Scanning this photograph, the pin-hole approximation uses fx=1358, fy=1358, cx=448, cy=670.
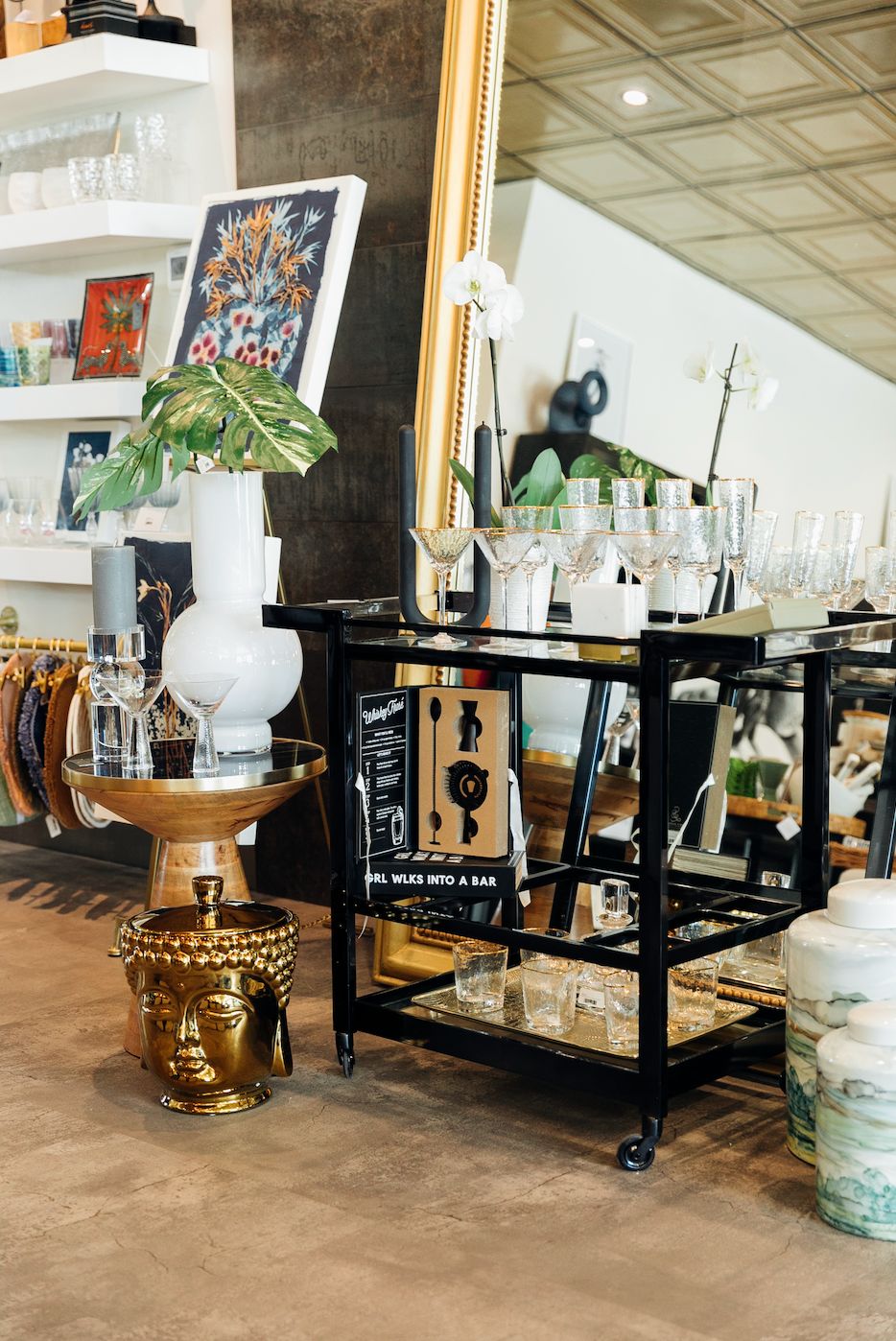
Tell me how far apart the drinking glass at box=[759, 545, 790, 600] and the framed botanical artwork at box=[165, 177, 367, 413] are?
4.65 feet

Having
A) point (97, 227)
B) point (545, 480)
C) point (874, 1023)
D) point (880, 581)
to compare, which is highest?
point (97, 227)

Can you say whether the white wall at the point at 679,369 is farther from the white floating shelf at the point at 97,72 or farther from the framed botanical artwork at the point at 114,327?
the framed botanical artwork at the point at 114,327

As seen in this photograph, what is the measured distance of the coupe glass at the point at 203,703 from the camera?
260cm

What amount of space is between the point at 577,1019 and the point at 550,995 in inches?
5.2

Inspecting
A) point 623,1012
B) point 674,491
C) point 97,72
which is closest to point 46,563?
point 97,72

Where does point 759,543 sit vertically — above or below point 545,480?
below

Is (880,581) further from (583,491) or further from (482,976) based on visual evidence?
(482,976)

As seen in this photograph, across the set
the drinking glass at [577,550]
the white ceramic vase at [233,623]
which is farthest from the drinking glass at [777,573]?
the white ceramic vase at [233,623]

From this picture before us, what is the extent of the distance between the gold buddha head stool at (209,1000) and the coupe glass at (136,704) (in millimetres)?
296

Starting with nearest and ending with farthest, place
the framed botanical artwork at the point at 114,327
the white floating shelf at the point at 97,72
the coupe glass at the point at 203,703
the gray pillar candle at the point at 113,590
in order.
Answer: the coupe glass at the point at 203,703
the gray pillar candle at the point at 113,590
the white floating shelf at the point at 97,72
the framed botanical artwork at the point at 114,327

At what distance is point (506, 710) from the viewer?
2.57m

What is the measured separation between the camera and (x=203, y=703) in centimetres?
263

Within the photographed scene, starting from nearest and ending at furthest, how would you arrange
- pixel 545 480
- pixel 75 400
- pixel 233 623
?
pixel 233 623
pixel 545 480
pixel 75 400

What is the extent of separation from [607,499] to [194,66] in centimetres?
186
